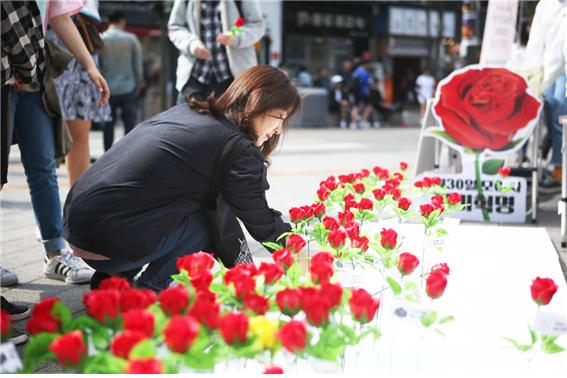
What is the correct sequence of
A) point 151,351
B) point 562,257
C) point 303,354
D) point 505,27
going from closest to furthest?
1. point 151,351
2. point 303,354
3. point 562,257
4. point 505,27

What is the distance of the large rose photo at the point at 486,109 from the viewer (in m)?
5.32

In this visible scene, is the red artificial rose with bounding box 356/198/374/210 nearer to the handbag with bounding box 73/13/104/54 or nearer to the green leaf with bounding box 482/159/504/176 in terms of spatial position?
the handbag with bounding box 73/13/104/54

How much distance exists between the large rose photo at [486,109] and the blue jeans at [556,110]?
3.11 feet

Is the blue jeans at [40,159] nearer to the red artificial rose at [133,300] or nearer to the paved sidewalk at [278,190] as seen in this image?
Result: the paved sidewalk at [278,190]

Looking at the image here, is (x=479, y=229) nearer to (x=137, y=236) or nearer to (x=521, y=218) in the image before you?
(x=521, y=218)

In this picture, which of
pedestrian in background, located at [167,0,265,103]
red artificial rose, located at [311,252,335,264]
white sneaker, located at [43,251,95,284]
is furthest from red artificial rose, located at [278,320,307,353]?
pedestrian in background, located at [167,0,265,103]

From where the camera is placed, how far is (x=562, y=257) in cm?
429

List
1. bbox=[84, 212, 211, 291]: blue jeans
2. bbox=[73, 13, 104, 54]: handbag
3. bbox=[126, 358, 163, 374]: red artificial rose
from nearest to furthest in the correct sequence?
bbox=[126, 358, 163, 374]: red artificial rose
bbox=[84, 212, 211, 291]: blue jeans
bbox=[73, 13, 104, 54]: handbag

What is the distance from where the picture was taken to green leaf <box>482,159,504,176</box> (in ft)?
17.7

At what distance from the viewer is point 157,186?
2.64m

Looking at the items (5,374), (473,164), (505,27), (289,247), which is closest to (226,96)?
(289,247)

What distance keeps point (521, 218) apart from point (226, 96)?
10.6 ft

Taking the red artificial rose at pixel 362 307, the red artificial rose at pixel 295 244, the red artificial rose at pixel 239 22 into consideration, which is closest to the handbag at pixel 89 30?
the red artificial rose at pixel 239 22

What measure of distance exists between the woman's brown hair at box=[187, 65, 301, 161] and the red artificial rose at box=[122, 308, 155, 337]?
1.39 metres
